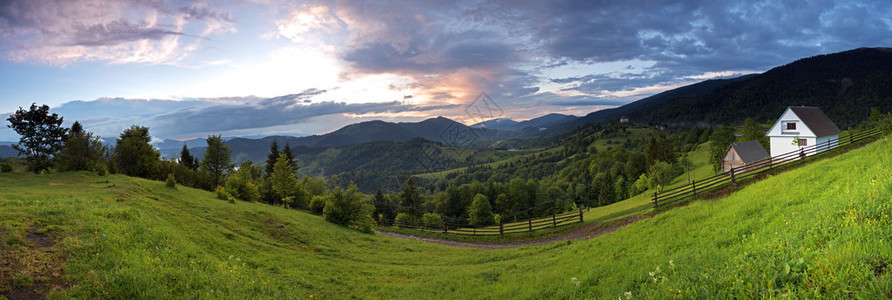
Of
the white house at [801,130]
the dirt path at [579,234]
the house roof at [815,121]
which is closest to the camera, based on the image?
the dirt path at [579,234]

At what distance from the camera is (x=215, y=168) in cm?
4131

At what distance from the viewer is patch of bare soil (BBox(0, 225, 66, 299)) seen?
627cm

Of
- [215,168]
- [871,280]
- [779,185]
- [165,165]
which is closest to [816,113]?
[779,185]

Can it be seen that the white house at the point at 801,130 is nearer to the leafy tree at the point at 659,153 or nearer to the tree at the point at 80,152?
the leafy tree at the point at 659,153

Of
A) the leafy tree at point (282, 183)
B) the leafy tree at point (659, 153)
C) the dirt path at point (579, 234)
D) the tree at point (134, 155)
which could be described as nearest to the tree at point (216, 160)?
the leafy tree at point (282, 183)

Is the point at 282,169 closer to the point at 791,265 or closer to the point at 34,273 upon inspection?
the point at 34,273

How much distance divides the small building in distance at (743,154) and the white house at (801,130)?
3.09 m

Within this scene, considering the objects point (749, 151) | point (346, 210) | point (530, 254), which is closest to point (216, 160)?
point (346, 210)

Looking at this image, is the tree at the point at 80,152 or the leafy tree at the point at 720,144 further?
the leafy tree at the point at 720,144

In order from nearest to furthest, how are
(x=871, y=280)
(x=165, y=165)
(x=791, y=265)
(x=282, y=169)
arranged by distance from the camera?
1. (x=871, y=280)
2. (x=791, y=265)
3. (x=165, y=165)
4. (x=282, y=169)

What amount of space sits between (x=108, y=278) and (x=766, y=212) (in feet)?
53.7

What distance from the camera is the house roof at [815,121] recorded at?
35.8 m

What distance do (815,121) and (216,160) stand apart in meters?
72.4

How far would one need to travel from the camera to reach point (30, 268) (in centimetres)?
686
